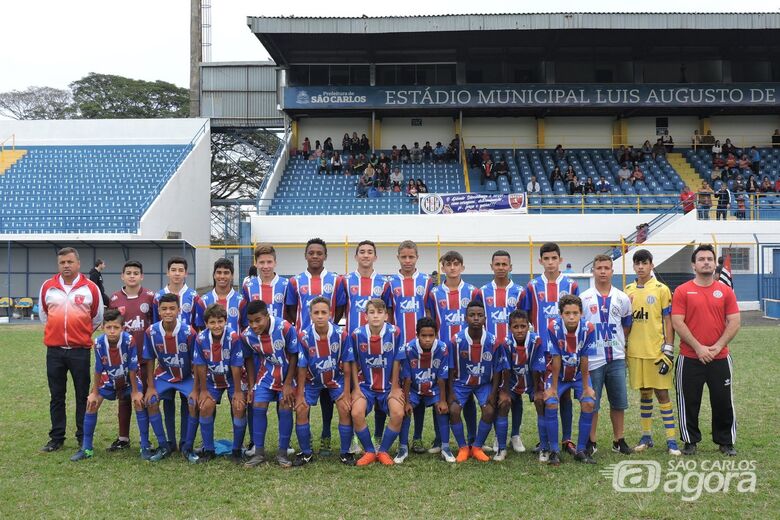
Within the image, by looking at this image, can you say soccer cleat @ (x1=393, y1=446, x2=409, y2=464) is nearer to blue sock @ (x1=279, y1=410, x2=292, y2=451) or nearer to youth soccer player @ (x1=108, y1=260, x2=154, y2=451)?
blue sock @ (x1=279, y1=410, x2=292, y2=451)

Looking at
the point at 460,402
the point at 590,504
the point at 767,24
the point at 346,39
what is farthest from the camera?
the point at 346,39

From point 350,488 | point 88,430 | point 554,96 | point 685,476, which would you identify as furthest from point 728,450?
point 554,96

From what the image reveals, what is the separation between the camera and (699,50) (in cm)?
2664

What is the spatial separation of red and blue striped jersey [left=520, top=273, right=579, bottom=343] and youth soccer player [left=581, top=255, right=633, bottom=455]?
200 mm

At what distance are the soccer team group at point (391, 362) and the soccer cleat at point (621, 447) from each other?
0.07 ft

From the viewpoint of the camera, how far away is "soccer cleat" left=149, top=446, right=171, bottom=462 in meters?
5.61

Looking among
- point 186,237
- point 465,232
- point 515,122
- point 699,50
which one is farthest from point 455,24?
point 186,237

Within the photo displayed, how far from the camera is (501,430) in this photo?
5.59m

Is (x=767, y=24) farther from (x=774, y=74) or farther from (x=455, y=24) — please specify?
(x=455, y=24)

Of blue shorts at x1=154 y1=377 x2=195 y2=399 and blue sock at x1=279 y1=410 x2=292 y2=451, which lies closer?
blue sock at x1=279 y1=410 x2=292 y2=451


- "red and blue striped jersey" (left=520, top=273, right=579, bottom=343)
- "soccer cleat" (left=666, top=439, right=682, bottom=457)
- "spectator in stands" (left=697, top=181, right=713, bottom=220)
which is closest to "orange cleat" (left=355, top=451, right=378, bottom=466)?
"red and blue striped jersey" (left=520, top=273, right=579, bottom=343)

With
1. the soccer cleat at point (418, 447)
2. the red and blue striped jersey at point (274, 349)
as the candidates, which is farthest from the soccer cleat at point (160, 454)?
the soccer cleat at point (418, 447)

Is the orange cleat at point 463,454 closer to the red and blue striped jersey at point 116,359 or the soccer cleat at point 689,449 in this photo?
the soccer cleat at point 689,449

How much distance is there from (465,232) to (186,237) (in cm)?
1060
